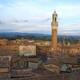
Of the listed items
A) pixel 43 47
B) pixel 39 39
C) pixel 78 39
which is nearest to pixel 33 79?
pixel 43 47

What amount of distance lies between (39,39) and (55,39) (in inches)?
162

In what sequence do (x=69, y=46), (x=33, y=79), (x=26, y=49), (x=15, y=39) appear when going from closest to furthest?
(x=33, y=79), (x=26, y=49), (x=69, y=46), (x=15, y=39)

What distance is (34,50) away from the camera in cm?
1430

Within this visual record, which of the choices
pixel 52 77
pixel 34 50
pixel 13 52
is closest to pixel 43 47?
pixel 34 50

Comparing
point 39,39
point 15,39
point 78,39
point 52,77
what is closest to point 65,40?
point 78,39

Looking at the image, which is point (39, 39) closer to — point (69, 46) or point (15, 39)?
point (15, 39)

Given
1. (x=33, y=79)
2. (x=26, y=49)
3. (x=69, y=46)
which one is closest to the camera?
(x=33, y=79)

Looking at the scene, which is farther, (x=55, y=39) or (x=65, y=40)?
(x=65, y=40)

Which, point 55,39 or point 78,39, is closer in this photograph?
point 55,39

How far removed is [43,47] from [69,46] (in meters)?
1.66

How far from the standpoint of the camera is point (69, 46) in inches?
619

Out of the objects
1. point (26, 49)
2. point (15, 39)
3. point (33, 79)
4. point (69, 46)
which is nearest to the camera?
point (33, 79)

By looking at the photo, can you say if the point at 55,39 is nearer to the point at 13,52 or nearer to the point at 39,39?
the point at 13,52

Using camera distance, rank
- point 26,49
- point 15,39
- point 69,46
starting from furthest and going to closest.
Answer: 1. point 15,39
2. point 69,46
3. point 26,49
